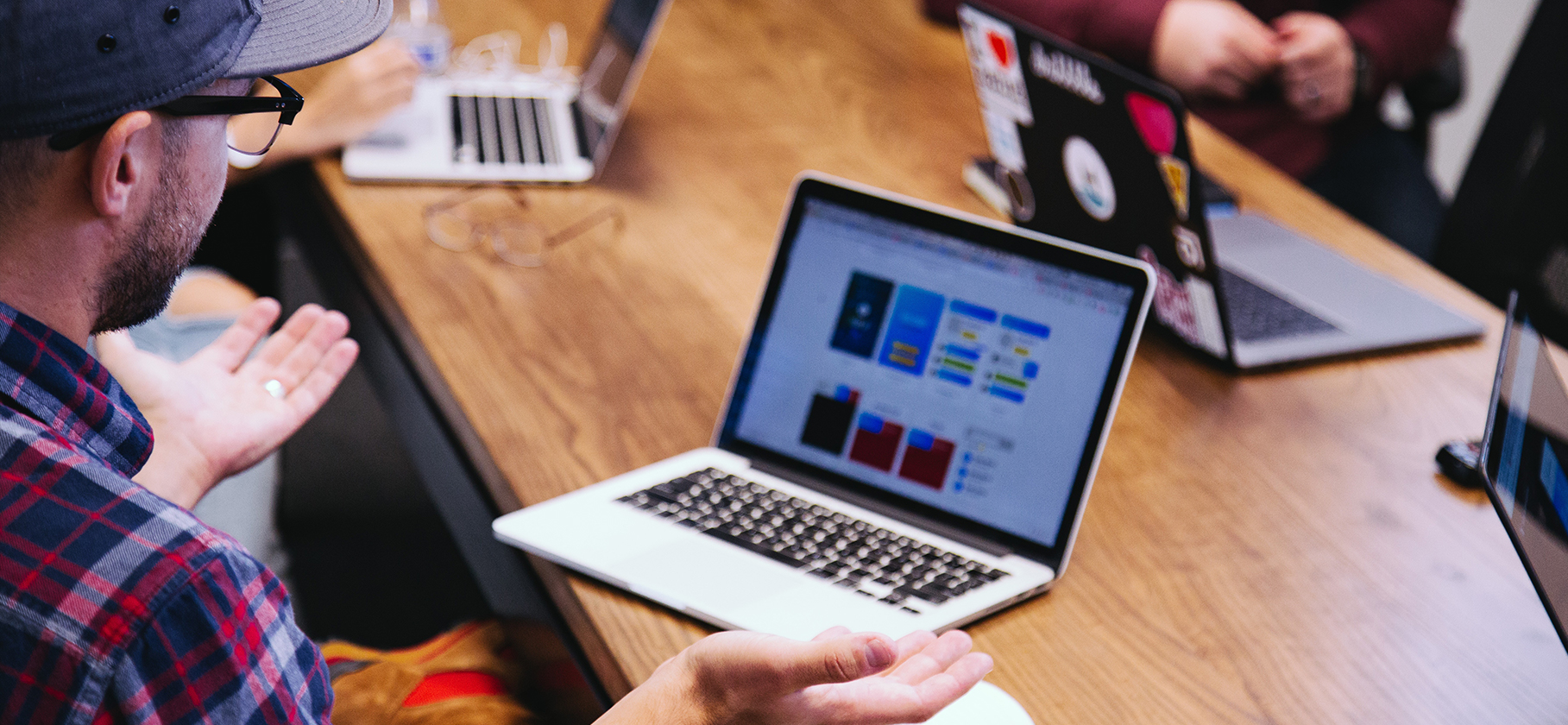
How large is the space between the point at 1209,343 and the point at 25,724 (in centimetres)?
103

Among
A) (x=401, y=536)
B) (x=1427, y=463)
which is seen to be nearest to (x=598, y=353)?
(x=1427, y=463)

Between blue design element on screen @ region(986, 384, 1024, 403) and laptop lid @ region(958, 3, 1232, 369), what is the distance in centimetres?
29

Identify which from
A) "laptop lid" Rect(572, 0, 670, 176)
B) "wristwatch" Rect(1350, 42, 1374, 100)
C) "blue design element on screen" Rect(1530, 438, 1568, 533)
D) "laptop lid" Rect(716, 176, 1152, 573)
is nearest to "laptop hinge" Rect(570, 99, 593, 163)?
"laptop lid" Rect(572, 0, 670, 176)

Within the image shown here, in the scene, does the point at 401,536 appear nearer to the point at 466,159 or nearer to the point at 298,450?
the point at 298,450

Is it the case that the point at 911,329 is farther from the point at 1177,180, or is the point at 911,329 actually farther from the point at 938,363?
the point at 1177,180

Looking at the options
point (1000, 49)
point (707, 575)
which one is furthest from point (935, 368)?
point (1000, 49)

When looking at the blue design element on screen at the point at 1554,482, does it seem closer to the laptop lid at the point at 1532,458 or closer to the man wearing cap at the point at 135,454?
the laptop lid at the point at 1532,458

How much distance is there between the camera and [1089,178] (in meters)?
1.24

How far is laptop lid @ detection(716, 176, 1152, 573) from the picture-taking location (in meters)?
0.92

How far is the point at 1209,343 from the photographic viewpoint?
1.22 m

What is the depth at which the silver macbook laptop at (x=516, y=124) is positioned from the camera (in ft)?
4.84

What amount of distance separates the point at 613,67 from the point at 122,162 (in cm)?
99

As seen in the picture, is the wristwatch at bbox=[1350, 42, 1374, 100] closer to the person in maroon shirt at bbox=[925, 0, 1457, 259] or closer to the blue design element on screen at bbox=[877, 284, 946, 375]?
the person in maroon shirt at bbox=[925, 0, 1457, 259]

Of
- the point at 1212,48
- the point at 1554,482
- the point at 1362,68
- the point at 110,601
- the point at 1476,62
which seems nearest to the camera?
the point at 110,601
